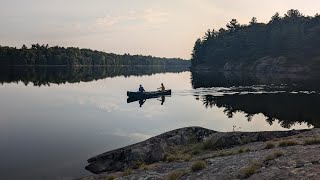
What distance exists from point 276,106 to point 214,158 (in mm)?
44285

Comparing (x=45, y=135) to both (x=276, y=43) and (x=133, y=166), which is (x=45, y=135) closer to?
(x=133, y=166)

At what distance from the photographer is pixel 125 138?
40.3 metres

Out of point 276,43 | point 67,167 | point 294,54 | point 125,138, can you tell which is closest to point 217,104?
point 125,138

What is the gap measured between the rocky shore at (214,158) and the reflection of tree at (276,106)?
1940 centimetres

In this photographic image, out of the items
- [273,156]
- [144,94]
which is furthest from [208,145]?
[144,94]

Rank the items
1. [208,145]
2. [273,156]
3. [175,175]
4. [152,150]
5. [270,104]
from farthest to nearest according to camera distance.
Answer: [270,104] < [208,145] < [152,150] < [175,175] < [273,156]

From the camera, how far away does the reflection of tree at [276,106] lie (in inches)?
2008

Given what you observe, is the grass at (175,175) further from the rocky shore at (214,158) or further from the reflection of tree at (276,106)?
the reflection of tree at (276,106)

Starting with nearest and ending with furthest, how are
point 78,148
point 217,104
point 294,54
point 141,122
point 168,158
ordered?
1. point 168,158
2. point 78,148
3. point 141,122
4. point 217,104
5. point 294,54

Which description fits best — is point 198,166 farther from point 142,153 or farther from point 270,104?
point 270,104

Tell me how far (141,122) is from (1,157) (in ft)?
72.1

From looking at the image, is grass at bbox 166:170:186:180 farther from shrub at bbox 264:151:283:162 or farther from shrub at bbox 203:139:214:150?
shrub at bbox 203:139:214:150

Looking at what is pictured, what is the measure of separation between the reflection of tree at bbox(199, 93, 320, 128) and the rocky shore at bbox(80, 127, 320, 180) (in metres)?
19.4

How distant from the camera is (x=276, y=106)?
6412 cm
